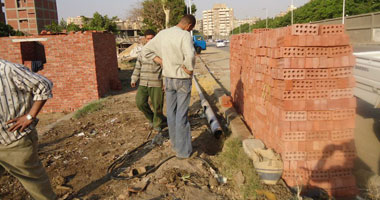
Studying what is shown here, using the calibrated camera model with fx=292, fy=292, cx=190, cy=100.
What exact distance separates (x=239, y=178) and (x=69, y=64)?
25.2ft

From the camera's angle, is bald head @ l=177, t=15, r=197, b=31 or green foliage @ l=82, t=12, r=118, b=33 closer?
bald head @ l=177, t=15, r=197, b=31

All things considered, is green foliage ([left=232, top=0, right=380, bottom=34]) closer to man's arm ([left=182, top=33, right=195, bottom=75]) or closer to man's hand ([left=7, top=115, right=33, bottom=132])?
man's arm ([left=182, top=33, right=195, bottom=75])

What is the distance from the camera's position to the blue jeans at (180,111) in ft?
12.8

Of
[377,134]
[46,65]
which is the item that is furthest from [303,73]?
[46,65]

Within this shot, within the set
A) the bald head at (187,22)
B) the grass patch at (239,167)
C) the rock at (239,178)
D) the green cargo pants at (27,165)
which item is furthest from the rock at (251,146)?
the green cargo pants at (27,165)

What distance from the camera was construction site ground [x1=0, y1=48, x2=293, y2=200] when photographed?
3.31 meters

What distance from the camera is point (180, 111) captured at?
3918 millimetres

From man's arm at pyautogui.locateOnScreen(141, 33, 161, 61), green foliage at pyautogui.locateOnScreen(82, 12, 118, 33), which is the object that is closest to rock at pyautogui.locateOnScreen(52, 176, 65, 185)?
man's arm at pyautogui.locateOnScreen(141, 33, 161, 61)

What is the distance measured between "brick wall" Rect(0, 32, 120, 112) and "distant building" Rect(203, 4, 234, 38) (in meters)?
166

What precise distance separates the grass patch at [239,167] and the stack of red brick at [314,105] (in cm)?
40

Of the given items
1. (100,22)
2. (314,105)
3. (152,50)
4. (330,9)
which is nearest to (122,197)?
(152,50)

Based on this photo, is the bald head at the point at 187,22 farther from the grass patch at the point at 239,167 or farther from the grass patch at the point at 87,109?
the grass patch at the point at 87,109

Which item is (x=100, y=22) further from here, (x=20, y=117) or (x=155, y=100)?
(x=20, y=117)

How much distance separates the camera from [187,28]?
158 inches
